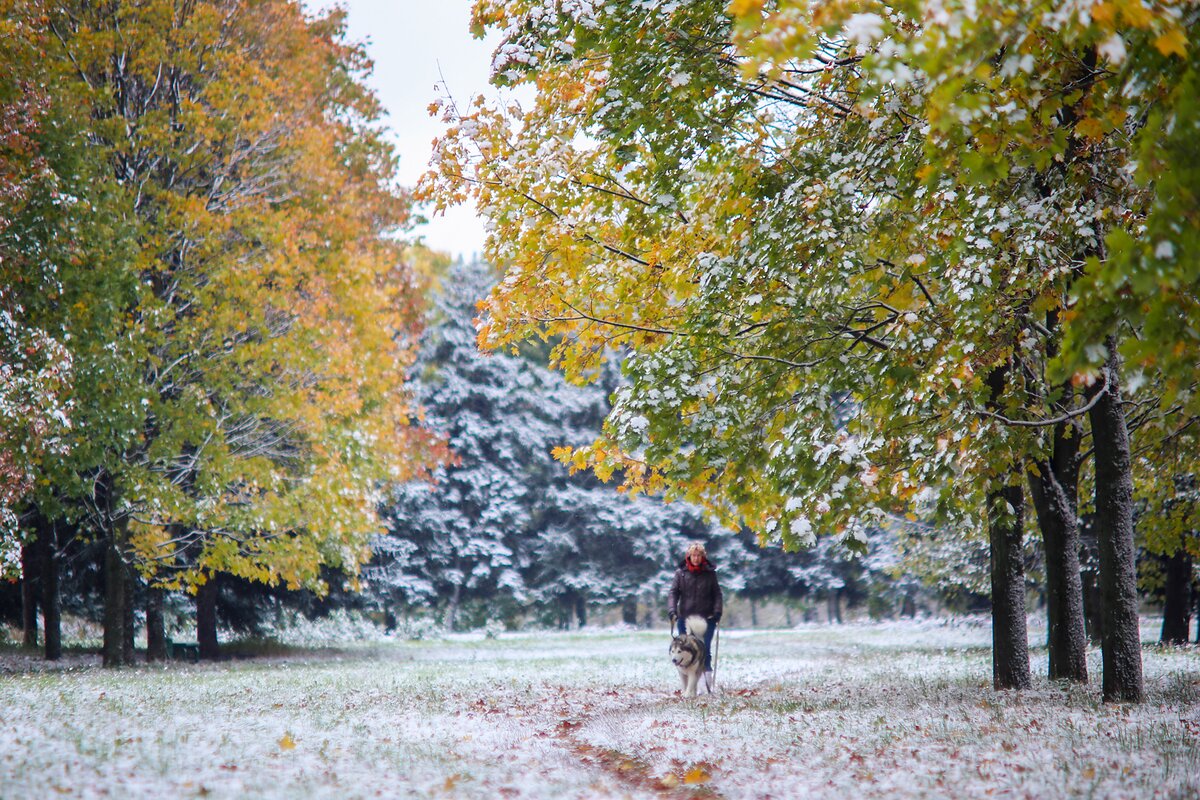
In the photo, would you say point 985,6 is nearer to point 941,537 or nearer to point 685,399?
point 685,399

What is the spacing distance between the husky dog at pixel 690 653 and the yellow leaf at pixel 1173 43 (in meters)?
8.92

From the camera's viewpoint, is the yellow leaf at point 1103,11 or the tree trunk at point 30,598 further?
the tree trunk at point 30,598

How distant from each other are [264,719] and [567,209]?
6295 millimetres

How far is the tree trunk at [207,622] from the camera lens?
70.2ft

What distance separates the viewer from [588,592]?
4438cm

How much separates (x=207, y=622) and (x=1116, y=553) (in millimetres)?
19786

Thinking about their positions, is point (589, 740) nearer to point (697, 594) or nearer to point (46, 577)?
point (697, 594)

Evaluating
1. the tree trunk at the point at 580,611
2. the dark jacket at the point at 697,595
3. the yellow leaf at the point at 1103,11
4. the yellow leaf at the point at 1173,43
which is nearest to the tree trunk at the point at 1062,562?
the dark jacket at the point at 697,595

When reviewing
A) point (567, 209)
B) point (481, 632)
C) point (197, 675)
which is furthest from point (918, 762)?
point (481, 632)

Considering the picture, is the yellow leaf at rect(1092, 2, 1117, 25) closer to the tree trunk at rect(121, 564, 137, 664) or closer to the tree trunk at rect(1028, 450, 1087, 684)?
the tree trunk at rect(1028, 450, 1087, 684)

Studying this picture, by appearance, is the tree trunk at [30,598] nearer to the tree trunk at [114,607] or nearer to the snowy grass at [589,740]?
the tree trunk at [114,607]

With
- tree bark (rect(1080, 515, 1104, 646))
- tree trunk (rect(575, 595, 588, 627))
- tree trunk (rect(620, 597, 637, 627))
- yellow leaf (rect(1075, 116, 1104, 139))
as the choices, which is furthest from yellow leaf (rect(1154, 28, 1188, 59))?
tree trunk (rect(620, 597, 637, 627))

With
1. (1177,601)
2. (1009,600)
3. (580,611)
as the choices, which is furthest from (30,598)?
(580,611)

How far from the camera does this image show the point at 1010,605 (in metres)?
10.6
